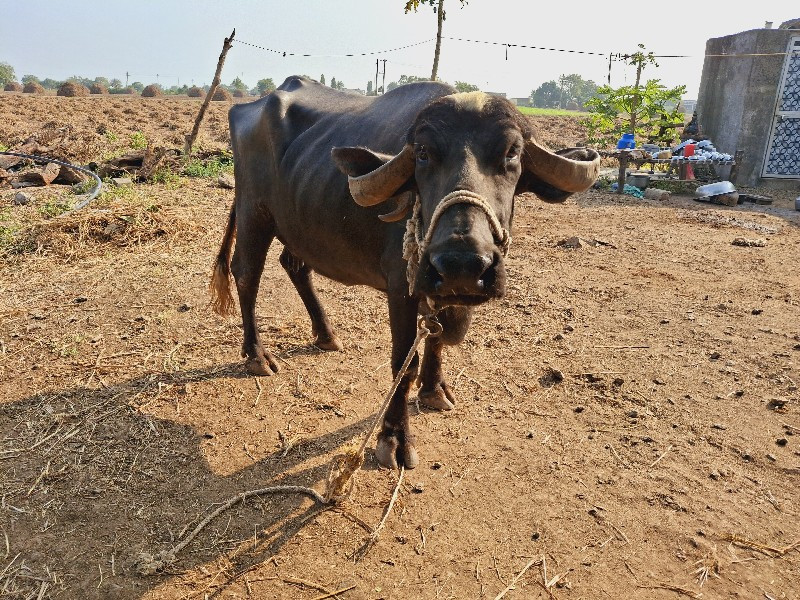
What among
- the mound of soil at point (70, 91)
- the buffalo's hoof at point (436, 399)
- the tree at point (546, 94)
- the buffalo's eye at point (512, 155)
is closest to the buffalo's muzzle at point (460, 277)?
the buffalo's eye at point (512, 155)

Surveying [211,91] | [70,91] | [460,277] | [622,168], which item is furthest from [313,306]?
[70,91]

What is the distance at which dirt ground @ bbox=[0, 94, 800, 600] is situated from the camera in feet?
7.90

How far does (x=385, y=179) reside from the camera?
99.9 inches

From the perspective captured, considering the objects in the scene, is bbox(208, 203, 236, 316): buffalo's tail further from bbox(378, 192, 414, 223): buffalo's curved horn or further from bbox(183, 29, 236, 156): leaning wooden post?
bbox(183, 29, 236, 156): leaning wooden post

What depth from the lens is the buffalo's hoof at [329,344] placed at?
437 centimetres

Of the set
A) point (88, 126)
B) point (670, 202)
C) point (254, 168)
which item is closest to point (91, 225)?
point (254, 168)

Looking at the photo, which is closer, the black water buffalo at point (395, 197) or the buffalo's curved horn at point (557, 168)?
the black water buffalo at point (395, 197)

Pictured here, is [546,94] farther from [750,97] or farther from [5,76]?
[750,97]

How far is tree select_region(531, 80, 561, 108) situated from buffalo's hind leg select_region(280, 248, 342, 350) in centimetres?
11596

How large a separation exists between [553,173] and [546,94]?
423ft

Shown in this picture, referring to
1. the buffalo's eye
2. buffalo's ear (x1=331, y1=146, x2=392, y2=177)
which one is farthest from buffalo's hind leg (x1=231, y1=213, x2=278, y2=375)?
the buffalo's eye

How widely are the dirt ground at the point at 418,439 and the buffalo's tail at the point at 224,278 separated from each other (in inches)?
10.5

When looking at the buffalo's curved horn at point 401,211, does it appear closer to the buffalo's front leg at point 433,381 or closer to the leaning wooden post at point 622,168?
the buffalo's front leg at point 433,381

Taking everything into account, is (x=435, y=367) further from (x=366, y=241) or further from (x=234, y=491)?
(x=234, y=491)
